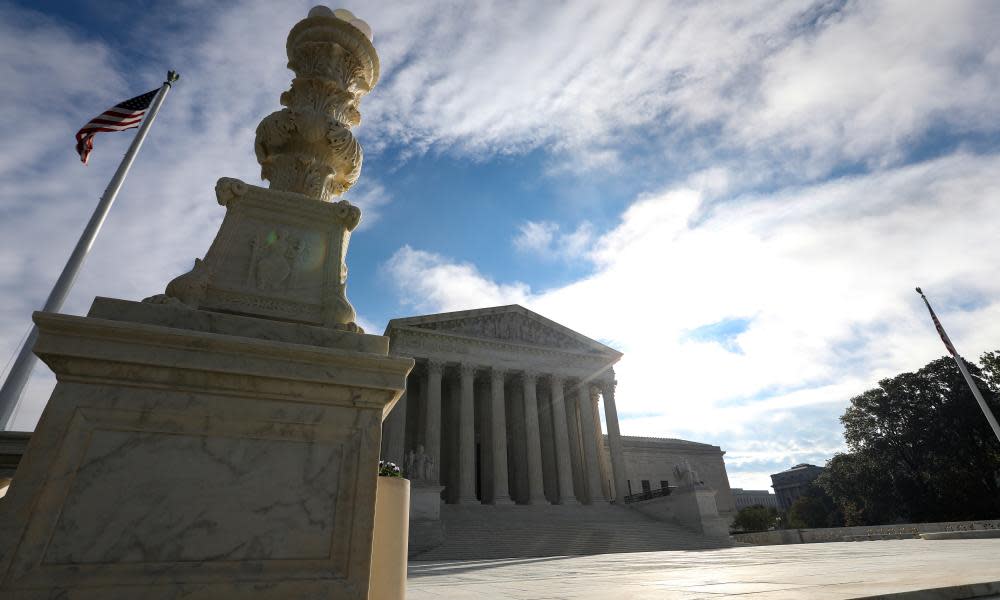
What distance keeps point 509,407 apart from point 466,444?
8.51 meters

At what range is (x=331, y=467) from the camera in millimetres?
2529

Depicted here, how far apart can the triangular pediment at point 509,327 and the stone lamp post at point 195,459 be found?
32.0 metres

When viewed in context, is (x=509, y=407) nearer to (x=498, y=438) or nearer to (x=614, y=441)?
(x=498, y=438)

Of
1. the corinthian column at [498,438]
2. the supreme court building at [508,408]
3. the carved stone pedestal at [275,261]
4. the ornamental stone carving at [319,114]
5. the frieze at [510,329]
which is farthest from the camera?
the frieze at [510,329]

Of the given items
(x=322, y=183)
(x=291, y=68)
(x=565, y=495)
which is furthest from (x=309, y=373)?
(x=565, y=495)

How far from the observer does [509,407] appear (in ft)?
134

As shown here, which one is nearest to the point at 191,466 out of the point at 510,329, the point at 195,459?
the point at 195,459

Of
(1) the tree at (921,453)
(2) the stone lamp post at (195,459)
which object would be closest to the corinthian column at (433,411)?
(2) the stone lamp post at (195,459)

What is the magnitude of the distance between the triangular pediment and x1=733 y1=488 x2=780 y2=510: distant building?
84.8 meters

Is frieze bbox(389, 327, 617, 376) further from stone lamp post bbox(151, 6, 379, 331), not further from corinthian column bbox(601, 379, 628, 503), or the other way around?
stone lamp post bbox(151, 6, 379, 331)

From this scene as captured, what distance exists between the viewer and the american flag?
535 inches

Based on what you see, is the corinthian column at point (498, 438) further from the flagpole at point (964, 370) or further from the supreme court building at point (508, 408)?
the flagpole at point (964, 370)

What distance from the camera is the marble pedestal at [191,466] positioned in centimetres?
205

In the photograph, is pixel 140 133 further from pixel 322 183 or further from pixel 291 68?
pixel 322 183
